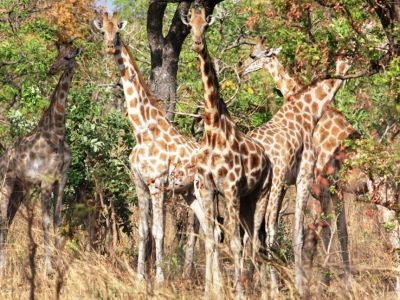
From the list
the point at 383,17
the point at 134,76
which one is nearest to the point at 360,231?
the point at 134,76

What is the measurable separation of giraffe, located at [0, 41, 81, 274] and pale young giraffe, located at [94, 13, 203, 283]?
42.9 inches

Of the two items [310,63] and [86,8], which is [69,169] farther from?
[86,8]

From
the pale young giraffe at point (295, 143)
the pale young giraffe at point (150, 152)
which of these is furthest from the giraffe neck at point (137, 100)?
the pale young giraffe at point (295, 143)

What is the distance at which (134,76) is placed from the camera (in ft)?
40.5

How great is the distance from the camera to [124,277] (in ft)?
31.9

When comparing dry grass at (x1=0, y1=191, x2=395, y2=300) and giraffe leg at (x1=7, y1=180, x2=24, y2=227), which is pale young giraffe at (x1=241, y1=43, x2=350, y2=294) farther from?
giraffe leg at (x1=7, y1=180, x2=24, y2=227)

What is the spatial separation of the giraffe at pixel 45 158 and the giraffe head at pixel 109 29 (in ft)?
3.19

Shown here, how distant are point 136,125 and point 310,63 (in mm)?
3477

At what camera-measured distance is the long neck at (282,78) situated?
44.3 feet

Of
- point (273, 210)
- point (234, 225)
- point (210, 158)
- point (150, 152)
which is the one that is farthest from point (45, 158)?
point (234, 225)

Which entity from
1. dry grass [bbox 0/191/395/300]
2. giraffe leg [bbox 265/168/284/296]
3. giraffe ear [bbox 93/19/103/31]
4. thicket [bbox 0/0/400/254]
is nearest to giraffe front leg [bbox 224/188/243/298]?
dry grass [bbox 0/191/395/300]

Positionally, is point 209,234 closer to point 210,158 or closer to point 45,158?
point 210,158

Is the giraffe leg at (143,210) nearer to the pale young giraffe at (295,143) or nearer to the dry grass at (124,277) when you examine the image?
the dry grass at (124,277)

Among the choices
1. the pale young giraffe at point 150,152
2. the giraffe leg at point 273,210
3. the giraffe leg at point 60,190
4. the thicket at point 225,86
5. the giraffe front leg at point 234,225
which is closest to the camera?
the thicket at point 225,86
